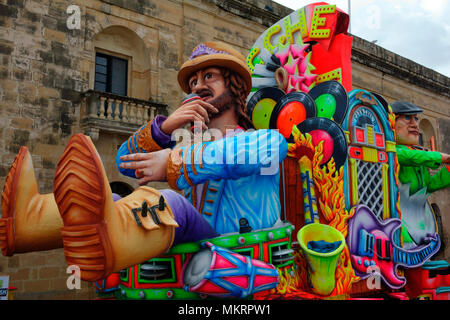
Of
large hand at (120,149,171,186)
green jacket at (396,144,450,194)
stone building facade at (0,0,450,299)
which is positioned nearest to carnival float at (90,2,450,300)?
green jacket at (396,144,450,194)

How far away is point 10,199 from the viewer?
1.84 meters

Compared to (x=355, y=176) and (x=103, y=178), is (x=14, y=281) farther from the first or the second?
(x=103, y=178)

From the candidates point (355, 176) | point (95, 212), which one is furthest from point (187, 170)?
point (355, 176)

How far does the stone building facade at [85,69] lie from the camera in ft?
24.1

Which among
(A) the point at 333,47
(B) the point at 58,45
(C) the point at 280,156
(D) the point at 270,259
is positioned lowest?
(D) the point at 270,259

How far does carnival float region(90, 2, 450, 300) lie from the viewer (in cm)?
208

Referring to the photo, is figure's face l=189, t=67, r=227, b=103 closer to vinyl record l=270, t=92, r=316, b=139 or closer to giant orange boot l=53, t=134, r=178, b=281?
vinyl record l=270, t=92, r=316, b=139

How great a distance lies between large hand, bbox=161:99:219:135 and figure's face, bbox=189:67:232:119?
0.40ft

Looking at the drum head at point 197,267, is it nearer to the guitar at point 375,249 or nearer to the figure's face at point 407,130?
the guitar at point 375,249

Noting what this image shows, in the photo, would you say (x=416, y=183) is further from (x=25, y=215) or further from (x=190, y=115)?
(x=25, y=215)

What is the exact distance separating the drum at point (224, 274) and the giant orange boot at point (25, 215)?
0.66 m

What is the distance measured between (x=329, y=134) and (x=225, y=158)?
1.17m

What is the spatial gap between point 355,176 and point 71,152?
7.53 ft
